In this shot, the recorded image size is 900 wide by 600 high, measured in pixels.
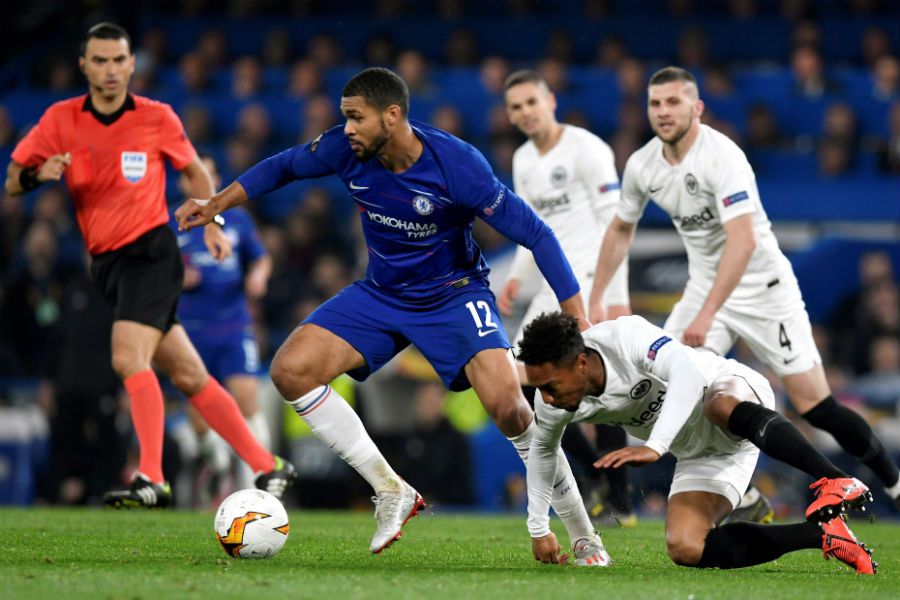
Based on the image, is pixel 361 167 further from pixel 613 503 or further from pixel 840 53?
pixel 840 53

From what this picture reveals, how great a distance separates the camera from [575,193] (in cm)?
916

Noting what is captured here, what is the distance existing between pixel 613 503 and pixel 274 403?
17.8 feet

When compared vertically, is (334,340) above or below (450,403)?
above

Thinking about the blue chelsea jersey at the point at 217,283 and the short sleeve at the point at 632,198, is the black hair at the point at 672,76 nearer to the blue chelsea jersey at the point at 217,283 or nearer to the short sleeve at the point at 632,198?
the short sleeve at the point at 632,198

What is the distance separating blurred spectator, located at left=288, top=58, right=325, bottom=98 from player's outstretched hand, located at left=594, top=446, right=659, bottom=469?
11.6 meters

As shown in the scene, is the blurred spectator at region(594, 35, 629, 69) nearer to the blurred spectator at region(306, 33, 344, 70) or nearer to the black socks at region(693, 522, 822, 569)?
the blurred spectator at region(306, 33, 344, 70)

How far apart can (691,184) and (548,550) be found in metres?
2.59

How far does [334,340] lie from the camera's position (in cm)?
668

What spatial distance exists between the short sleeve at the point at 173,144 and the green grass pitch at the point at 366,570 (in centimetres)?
214

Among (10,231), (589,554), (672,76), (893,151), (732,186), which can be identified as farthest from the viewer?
(10,231)

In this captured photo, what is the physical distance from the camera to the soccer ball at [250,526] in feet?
20.7

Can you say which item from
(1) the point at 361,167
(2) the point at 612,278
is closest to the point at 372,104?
(1) the point at 361,167

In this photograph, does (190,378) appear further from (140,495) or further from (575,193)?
(575,193)

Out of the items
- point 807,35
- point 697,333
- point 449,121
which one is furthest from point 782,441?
point 807,35
